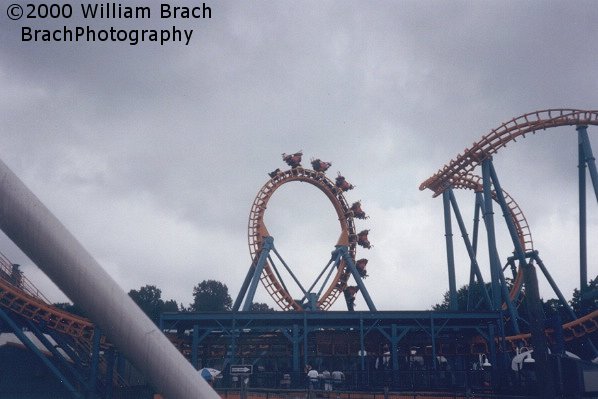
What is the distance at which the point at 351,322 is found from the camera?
2323cm

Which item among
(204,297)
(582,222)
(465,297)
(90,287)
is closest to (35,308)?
(90,287)

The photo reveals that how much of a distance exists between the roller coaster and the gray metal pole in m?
14.7

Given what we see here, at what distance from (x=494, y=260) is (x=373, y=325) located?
284 inches

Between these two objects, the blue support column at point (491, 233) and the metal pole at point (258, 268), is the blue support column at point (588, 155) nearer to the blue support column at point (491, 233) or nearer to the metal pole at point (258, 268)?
the blue support column at point (491, 233)

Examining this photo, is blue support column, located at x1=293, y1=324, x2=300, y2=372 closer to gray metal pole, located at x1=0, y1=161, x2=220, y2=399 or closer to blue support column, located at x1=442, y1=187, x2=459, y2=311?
blue support column, located at x1=442, y1=187, x2=459, y2=311

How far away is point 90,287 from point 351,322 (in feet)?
68.0

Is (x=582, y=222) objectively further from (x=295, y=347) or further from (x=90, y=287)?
(x=90, y=287)

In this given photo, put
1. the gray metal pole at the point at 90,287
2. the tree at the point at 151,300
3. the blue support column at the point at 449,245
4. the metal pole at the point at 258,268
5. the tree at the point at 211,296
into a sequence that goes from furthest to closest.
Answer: the tree at the point at 211,296 → the tree at the point at 151,300 → the blue support column at the point at 449,245 → the metal pole at the point at 258,268 → the gray metal pole at the point at 90,287

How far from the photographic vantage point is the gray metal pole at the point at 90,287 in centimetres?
322

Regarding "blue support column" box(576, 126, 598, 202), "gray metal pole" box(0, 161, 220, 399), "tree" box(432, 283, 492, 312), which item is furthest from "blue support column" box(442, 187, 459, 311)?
"gray metal pole" box(0, 161, 220, 399)

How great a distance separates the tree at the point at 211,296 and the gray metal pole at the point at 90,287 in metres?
80.6

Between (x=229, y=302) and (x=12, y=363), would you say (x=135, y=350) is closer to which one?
(x=12, y=363)

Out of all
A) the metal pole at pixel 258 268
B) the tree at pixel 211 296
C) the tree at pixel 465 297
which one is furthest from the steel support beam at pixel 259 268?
the tree at pixel 211 296

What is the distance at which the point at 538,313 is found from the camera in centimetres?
484
